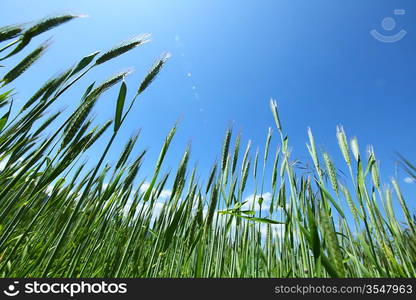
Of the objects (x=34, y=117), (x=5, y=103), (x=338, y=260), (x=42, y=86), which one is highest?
(x=5, y=103)

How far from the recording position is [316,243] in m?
0.51

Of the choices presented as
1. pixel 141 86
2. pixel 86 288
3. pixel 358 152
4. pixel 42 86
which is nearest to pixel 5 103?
pixel 42 86

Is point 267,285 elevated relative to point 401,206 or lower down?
lower down

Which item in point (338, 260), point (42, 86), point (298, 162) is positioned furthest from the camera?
point (298, 162)

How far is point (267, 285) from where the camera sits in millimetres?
782

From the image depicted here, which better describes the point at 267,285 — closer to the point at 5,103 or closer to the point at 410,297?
the point at 410,297

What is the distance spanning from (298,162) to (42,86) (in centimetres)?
124

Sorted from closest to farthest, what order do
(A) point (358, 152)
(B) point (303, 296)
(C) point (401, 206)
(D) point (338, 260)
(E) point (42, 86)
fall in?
(D) point (338, 260), (B) point (303, 296), (E) point (42, 86), (A) point (358, 152), (C) point (401, 206)

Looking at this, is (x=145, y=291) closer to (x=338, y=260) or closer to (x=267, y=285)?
(x=267, y=285)

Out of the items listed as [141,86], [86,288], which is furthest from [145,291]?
[141,86]

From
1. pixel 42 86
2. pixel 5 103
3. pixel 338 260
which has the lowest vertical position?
pixel 338 260

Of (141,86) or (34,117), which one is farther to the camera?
(141,86)

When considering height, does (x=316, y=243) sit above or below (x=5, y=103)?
below

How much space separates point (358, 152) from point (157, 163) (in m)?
0.86
